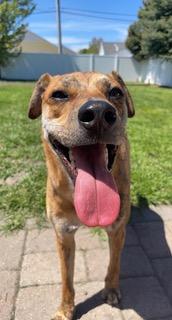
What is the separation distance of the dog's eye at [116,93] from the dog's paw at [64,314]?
5.30ft

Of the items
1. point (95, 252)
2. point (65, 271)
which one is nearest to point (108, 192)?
point (65, 271)

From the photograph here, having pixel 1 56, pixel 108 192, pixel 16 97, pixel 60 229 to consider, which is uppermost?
pixel 108 192

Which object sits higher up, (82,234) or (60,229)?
(60,229)

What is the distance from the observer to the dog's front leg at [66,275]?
9.89 feet

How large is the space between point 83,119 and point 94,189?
458 millimetres

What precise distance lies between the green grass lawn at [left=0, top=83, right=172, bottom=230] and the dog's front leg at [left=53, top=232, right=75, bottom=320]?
49.8 inches

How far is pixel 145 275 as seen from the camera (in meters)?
3.48

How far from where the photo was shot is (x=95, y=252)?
3822mm

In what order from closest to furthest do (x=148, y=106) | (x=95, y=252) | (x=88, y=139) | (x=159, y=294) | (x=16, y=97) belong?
(x=88, y=139), (x=159, y=294), (x=95, y=252), (x=148, y=106), (x=16, y=97)

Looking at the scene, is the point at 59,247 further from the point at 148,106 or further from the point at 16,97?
the point at 16,97

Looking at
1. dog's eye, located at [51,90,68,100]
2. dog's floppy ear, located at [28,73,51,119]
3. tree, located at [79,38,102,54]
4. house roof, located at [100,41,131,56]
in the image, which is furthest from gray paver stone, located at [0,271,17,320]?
tree, located at [79,38,102,54]

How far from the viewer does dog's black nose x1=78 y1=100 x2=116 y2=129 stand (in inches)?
87.5

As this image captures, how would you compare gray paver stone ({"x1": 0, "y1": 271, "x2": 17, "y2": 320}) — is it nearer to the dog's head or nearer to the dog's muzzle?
the dog's head

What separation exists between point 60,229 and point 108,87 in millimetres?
1090
